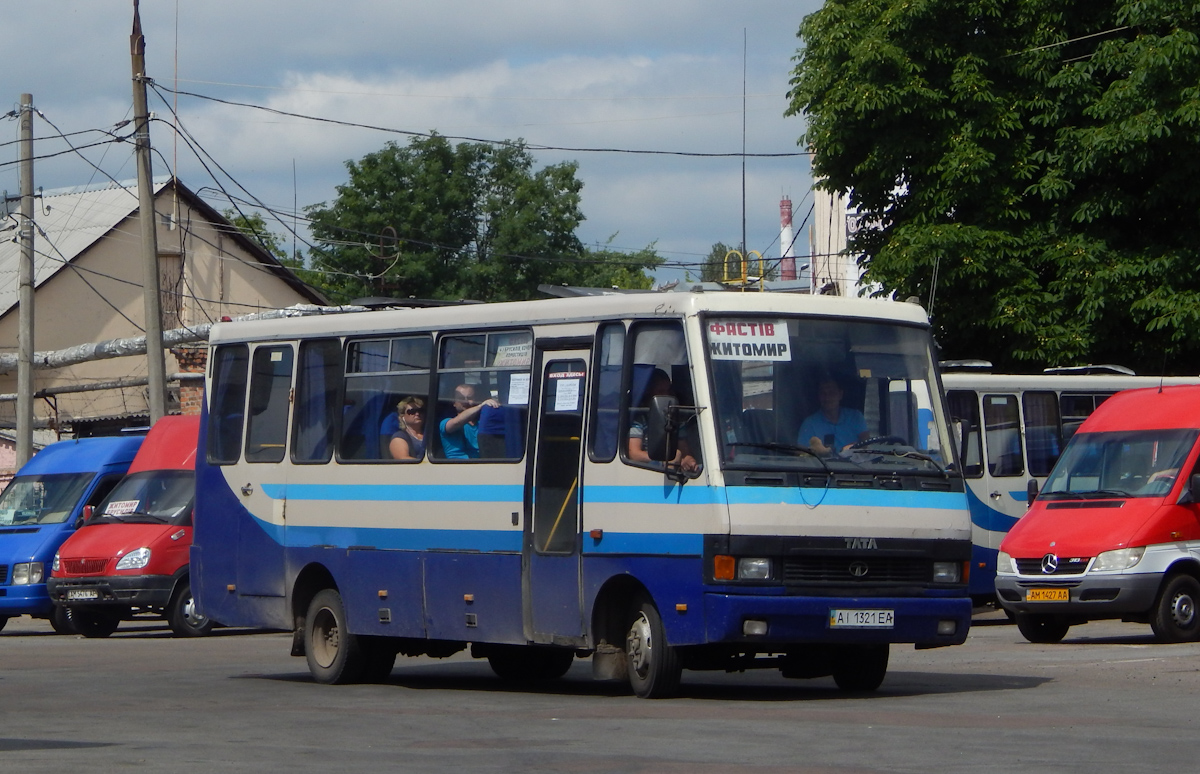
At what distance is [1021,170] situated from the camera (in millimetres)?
27547

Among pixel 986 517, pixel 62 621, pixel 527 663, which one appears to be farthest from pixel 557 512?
pixel 62 621

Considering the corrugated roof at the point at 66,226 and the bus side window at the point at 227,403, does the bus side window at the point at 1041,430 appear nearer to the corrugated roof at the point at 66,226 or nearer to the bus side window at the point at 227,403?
the bus side window at the point at 227,403

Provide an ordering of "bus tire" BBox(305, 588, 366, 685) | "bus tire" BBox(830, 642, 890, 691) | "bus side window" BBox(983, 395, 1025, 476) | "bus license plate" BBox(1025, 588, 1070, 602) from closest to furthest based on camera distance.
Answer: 1. "bus tire" BBox(830, 642, 890, 691)
2. "bus tire" BBox(305, 588, 366, 685)
3. "bus license plate" BBox(1025, 588, 1070, 602)
4. "bus side window" BBox(983, 395, 1025, 476)

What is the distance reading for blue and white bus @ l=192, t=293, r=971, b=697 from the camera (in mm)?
11758

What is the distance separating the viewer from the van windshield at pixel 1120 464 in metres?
18.4

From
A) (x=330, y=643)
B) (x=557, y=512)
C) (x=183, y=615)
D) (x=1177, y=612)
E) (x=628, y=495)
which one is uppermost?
(x=628, y=495)

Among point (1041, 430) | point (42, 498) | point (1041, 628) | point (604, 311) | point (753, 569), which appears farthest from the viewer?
point (42, 498)

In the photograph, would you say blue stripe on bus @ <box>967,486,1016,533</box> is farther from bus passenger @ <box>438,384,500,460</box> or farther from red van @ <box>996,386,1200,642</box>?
bus passenger @ <box>438,384,500,460</box>

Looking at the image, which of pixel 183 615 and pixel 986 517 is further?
pixel 183 615

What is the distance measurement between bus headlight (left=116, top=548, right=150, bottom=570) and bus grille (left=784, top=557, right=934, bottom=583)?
12.7 meters

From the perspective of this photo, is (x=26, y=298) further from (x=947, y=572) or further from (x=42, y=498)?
(x=947, y=572)

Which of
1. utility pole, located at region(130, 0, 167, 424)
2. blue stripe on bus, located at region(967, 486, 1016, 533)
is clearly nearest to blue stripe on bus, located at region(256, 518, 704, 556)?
blue stripe on bus, located at region(967, 486, 1016, 533)

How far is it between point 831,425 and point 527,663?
3943 millimetres

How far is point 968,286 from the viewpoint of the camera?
27.8 m
